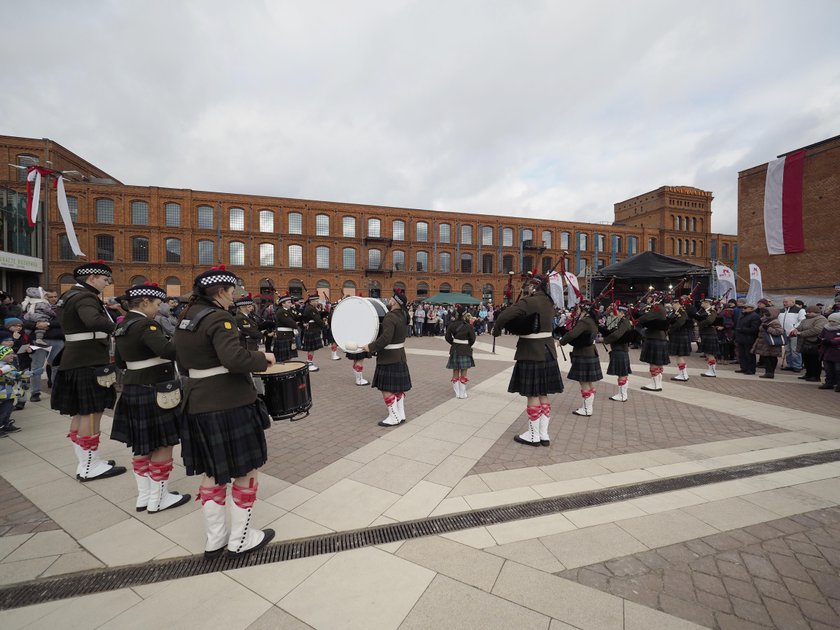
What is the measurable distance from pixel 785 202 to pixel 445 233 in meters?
29.6

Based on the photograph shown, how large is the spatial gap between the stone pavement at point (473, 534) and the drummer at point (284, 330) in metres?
Answer: 3.78

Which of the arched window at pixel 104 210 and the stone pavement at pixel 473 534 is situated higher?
the arched window at pixel 104 210

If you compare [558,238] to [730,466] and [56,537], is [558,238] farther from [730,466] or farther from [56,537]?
[56,537]

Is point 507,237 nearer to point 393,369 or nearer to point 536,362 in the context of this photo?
point 393,369

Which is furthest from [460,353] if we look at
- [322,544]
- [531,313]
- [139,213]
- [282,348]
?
[139,213]

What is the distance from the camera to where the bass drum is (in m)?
5.54

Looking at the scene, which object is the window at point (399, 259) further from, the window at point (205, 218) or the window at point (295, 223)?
the window at point (205, 218)

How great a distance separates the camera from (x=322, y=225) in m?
37.8

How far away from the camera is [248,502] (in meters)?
2.79

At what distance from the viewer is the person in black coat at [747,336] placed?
1002 centimetres

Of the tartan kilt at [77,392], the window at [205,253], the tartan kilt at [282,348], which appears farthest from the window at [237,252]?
the tartan kilt at [77,392]

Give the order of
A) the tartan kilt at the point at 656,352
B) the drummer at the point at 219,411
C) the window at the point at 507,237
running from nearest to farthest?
1. the drummer at the point at 219,411
2. the tartan kilt at the point at 656,352
3. the window at the point at 507,237

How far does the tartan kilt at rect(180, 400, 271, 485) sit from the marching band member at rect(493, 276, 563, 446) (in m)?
3.16

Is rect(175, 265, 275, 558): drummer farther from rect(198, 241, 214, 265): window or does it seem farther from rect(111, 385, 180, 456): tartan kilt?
rect(198, 241, 214, 265): window
